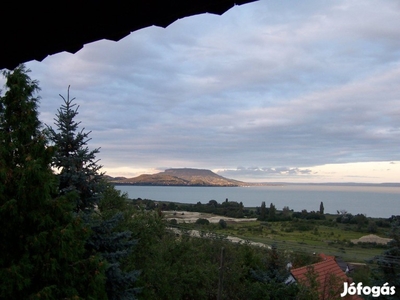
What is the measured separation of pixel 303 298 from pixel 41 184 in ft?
44.4

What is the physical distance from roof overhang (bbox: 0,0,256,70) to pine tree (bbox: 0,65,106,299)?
5317mm

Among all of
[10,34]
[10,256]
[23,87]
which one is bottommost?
[10,256]

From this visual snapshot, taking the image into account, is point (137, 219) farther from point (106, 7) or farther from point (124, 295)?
point (106, 7)

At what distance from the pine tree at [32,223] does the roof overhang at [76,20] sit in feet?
17.4

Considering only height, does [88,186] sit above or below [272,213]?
above

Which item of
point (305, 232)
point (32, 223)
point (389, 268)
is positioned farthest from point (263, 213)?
point (32, 223)

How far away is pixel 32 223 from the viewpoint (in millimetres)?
7430

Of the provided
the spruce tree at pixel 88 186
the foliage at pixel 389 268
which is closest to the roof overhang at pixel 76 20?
the spruce tree at pixel 88 186

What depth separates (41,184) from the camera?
7.01m

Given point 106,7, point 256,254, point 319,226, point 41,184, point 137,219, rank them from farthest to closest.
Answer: point 319,226 → point 256,254 → point 137,219 → point 41,184 → point 106,7

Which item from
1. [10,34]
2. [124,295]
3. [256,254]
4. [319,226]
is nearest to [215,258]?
[256,254]

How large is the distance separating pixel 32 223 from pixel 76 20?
6.64 metres

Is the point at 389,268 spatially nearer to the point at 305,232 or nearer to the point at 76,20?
the point at 76,20

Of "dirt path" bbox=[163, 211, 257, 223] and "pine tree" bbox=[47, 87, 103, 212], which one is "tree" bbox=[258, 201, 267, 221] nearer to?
"dirt path" bbox=[163, 211, 257, 223]
